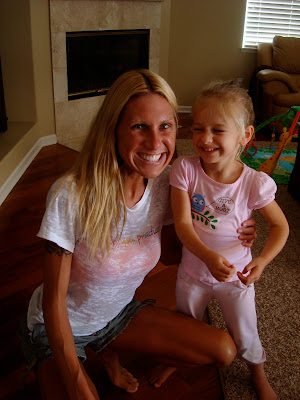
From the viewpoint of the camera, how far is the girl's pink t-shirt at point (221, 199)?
128 cm

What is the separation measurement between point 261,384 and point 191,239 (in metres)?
0.65

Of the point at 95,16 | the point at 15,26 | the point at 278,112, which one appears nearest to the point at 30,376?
the point at 15,26

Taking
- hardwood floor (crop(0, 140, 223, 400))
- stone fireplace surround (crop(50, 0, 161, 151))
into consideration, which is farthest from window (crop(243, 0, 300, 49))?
hardwood floor (crop(0, 140, 223, 400))

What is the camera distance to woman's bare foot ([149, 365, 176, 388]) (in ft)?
5.10

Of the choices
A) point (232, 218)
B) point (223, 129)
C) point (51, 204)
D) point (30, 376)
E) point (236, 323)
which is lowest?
point (30, 376)

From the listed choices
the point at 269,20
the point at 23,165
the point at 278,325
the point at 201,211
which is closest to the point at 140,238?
the point at 201,211

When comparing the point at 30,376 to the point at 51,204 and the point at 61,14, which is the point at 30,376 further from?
the point at 61,14

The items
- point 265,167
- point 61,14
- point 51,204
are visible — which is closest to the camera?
point 51,204

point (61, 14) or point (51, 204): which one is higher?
point (61, 14)

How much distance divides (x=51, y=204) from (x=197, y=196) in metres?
0.46

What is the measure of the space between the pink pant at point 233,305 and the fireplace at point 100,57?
328 cm

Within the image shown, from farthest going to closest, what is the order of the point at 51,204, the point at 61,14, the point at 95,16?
1. the point at 95,16
2. the point at 61,14
3. the point at 51,204

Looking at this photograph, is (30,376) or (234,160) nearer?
A: (234,160)

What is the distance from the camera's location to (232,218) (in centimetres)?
→ 131
